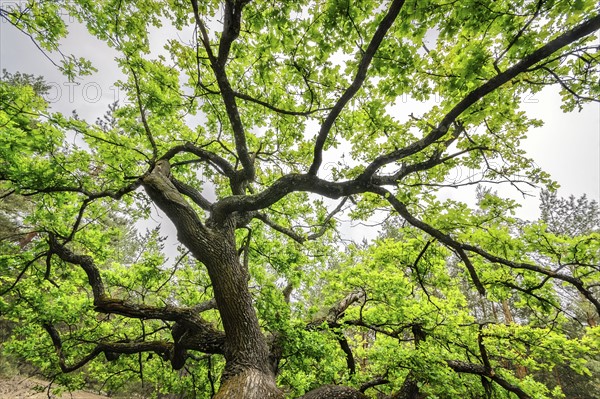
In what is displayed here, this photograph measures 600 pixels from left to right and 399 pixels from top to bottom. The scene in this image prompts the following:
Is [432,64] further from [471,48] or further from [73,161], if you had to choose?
[73,161]

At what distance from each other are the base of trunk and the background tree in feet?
0.09

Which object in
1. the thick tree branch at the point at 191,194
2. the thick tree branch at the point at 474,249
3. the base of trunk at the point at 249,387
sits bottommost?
the base of trunk at the point at 249,387

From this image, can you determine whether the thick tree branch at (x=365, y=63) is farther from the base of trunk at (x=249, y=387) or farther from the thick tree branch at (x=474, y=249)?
the base of trunk at (x=249, y=387)

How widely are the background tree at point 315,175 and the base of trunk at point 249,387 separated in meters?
0.03

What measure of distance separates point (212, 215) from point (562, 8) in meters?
4.93

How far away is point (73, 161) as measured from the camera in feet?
15.1

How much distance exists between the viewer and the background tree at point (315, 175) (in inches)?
117

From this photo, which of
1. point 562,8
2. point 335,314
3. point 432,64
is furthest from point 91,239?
point 562,8

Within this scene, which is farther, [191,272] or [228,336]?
[191,272]

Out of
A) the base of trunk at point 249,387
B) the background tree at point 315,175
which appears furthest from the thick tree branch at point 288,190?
the base of trunk at point 249,387

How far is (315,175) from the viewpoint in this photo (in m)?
4.05

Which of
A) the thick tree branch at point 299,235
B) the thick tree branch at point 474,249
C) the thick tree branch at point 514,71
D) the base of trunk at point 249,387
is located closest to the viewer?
the thick tree branch at point 514,71

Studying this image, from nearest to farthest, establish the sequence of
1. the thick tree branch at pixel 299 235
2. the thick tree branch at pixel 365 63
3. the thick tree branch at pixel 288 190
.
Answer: the thick tree branch at pixel 365 63 < the thick tree branch at pixel 288 190 < the thick tree branch at pixel 299 235

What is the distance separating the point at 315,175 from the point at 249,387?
2989 mm
